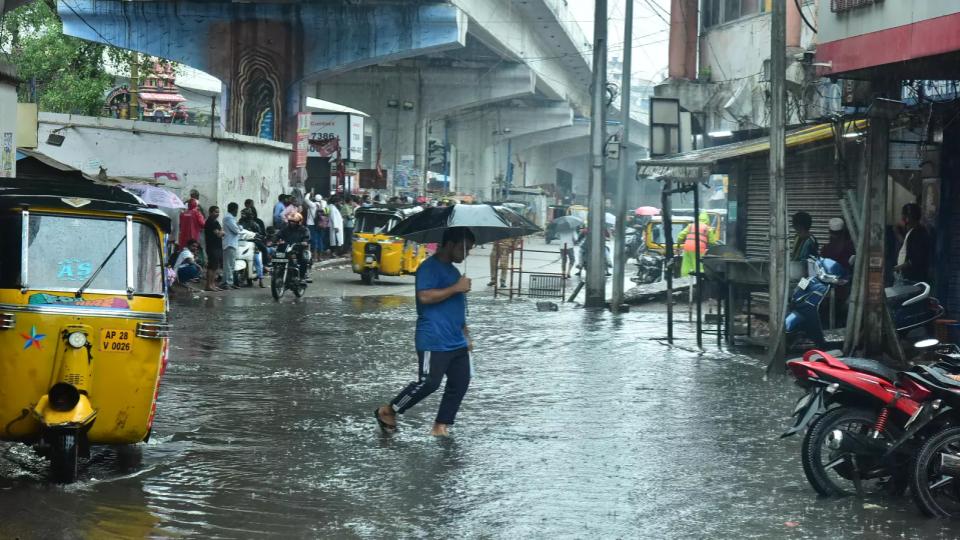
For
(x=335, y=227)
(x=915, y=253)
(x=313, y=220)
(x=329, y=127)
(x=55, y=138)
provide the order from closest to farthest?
1. (x=915, y=253)
2. (x=55, y=138)
3. (x=313, y=220)
4. (x=335, y=227)
5. (x=329, y=127)

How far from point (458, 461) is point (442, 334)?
3.62 feet

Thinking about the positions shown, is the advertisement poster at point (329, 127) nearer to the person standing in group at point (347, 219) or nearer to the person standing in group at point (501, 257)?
the person standing in group at point (347, 219)

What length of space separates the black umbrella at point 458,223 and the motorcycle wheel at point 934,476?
3.93 metres

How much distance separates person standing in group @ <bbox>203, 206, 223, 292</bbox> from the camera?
80.2 feet

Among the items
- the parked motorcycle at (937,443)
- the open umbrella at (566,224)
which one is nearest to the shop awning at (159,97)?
the open umbrella at (566,224)

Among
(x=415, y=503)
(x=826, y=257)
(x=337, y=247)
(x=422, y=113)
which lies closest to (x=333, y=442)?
(x=415, y=503)

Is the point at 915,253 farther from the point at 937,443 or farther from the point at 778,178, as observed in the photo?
the point at 937,443

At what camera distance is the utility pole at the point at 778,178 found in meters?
14.6

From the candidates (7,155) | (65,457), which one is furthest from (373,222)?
(65,457)

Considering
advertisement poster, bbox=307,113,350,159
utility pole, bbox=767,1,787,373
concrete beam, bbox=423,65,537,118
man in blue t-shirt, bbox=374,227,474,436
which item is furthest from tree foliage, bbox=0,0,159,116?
man in blue t-shirt, bbox=374,227,474,436

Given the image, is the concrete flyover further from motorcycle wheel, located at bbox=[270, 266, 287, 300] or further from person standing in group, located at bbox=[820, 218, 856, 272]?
person standing in group, located at bbox=[820, 218, 856, 272]

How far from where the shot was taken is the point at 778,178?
A: 1474 centimetres

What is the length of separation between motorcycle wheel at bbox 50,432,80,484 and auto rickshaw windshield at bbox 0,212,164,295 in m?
1.01

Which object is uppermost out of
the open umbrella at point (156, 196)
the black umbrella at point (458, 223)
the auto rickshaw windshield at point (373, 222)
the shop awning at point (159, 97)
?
the shop awning at point (159, 97)
